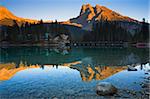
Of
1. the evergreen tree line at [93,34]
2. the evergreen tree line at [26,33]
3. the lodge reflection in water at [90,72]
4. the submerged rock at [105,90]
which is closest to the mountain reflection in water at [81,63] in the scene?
the lodge reflection in water at [90,72]

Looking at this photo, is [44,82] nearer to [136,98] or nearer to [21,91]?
[21,91]

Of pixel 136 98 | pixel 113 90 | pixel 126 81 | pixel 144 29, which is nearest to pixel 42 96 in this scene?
pixel 113 90

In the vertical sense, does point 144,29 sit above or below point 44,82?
above

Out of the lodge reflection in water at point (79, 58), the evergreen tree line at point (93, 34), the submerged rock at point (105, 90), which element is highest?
the evergreen tree line at point (93, 34)

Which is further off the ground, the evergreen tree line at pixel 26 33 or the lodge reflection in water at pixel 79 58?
the evergreen tree line at pixel 26 33

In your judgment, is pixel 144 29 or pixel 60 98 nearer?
pixel 60 98

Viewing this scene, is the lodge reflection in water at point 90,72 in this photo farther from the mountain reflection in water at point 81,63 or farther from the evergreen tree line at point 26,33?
the evergreen tree line at point 26,33

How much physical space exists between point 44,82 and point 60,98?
4718 mm

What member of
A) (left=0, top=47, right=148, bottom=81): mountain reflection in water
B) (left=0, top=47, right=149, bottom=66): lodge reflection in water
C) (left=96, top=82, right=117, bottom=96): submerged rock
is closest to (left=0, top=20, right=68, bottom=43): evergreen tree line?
(left=0, top=47, right=149, bottom=66): lodge reflection in water

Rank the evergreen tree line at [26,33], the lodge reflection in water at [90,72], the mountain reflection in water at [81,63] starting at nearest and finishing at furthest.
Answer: the lodge reflection in water at [90,72]
the mountain reflection in water at [81,63]
the evergreen tree line at [26,33]

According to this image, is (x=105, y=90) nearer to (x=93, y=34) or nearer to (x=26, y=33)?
(x=93, y=34)

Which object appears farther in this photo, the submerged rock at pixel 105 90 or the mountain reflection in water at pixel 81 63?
the mountain reflection in water at pixel 81 63

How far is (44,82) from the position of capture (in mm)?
16016

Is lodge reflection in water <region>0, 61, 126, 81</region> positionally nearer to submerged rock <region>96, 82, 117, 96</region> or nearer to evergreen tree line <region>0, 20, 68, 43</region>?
submerged rock <region>96, 82, 117, 96</region>
